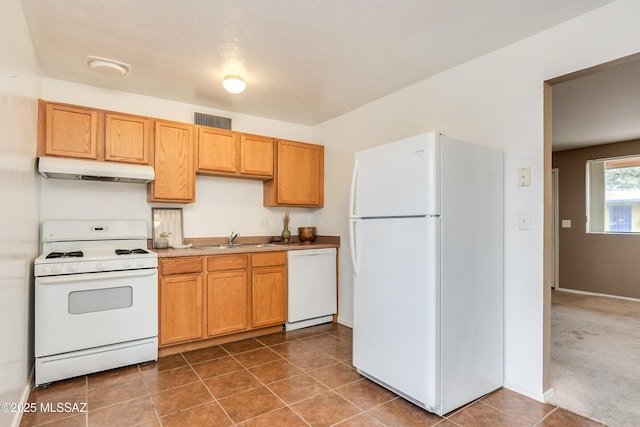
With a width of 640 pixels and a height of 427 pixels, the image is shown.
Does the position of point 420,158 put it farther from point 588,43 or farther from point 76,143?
point 76,143

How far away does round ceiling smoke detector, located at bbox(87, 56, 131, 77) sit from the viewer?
2.62m

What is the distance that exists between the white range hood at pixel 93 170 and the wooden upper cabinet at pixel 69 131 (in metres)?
0.08

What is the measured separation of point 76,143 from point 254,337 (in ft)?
7.84

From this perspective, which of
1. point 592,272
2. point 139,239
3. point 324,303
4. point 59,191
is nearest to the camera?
point 59,191

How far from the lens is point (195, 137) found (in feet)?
11.1

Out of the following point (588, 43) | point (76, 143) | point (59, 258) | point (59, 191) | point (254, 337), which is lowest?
point (254, 337)

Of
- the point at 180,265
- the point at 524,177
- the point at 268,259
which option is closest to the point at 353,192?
the point at 524,177

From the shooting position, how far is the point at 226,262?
3260 millimetres

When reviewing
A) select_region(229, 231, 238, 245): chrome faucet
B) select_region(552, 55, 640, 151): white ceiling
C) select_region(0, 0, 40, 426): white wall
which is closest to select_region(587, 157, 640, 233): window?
select_region(552, 55, 640, 151): white ceiling

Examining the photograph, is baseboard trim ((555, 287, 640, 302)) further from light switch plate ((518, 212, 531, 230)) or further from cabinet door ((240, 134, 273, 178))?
cabinet door ((240, 134, 273, 178))

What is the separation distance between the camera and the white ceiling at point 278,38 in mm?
2023

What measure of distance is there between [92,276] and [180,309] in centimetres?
76

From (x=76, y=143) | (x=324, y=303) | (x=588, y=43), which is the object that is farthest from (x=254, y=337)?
(x=588, y=43)

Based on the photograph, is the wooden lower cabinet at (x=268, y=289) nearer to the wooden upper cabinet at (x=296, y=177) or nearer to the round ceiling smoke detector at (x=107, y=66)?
the wooden upper cabinet at (x=296, y=177)
